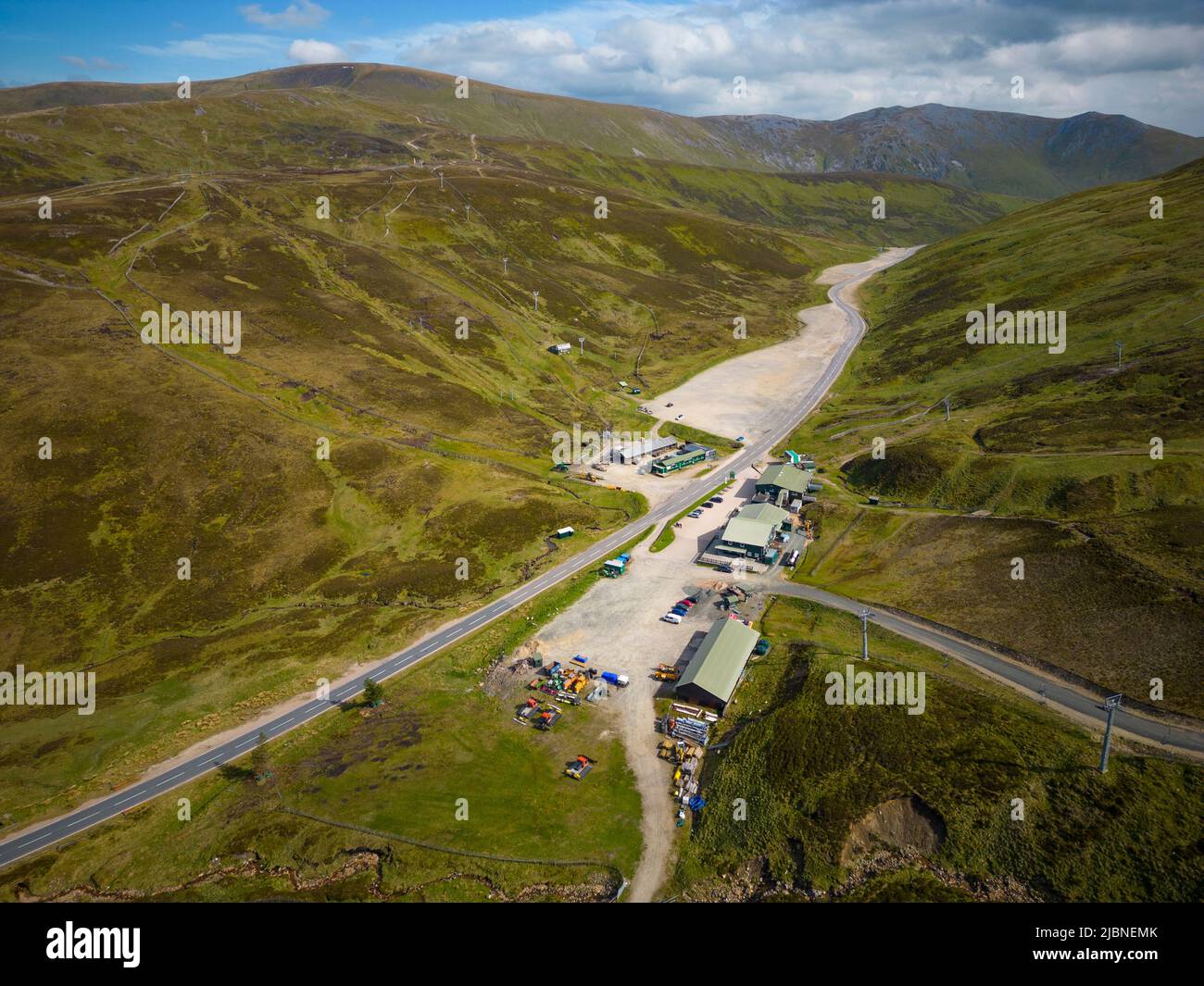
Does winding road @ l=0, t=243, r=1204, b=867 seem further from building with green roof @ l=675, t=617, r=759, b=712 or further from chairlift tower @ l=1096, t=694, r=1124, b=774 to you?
building with green roof @ l=675, t=617, r=759, b=712

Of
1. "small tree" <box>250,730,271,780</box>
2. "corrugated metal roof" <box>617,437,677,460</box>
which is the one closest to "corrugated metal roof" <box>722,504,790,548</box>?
"corrugated metal roof" <box>617,437,677,460</box>

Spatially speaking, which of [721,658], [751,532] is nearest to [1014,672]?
[721,658]

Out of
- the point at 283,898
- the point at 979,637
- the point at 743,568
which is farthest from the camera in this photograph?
the point at 743,568

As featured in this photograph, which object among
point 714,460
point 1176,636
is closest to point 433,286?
point 714,460

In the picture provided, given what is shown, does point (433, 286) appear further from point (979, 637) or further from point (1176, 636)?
point (1176, 636)

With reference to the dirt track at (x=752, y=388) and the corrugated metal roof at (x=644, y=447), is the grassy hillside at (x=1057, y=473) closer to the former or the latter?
the dirt track at (x=752, y=388)
